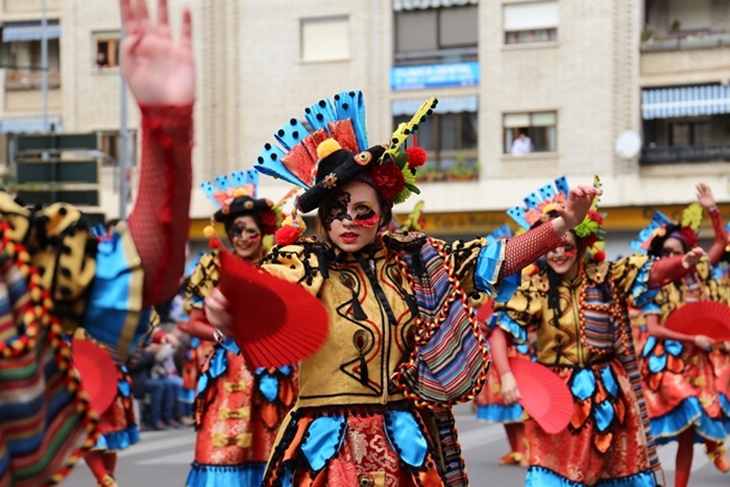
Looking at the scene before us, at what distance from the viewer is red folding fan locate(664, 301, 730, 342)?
382 inches

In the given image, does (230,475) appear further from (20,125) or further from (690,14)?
(20,125)

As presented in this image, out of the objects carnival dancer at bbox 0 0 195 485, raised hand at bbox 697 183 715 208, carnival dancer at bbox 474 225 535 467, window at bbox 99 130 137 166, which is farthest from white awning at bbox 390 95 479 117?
carnival dancer at bbox 0 0 195 485

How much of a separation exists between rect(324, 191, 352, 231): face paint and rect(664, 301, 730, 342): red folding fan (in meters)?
5.20

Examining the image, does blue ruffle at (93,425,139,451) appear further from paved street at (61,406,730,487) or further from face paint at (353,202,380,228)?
face paint at (353,202,380,228)

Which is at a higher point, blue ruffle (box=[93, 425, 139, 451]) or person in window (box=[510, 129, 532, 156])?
person in window (box=[510, 129, 532, 156])

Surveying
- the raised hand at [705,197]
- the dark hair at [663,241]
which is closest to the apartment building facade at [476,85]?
the dark hair at [663,241]

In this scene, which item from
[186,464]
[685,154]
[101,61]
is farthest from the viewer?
[101,61]

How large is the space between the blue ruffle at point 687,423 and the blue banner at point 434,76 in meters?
21.1

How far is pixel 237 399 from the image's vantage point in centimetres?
817

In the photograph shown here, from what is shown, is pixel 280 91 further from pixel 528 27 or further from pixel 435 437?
pixel 435 437

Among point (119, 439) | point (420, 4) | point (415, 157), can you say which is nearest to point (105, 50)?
point (420, 4)

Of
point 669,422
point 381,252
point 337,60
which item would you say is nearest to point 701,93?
point 337,60

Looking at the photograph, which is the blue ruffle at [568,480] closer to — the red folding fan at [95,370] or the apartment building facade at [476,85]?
the red folding fan at [95,370]

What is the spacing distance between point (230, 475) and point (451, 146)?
24.0 m
